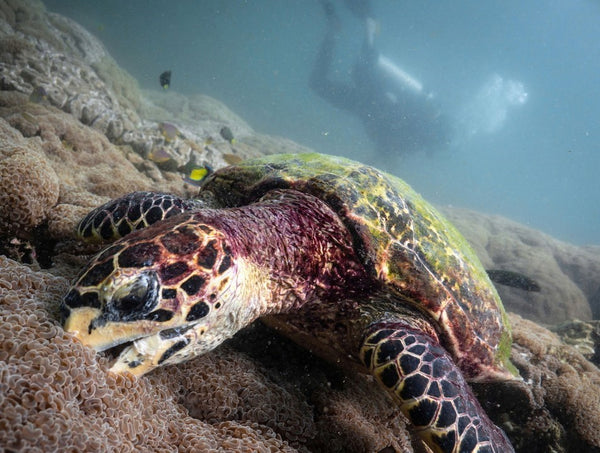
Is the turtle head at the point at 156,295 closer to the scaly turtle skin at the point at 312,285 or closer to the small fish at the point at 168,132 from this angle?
the scaly turtle skin at the point at 312,285

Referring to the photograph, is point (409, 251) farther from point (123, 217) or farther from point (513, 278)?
point (513, 278)

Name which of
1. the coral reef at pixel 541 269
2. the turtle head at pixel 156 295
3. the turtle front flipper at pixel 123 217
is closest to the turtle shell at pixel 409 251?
the turtle front flipper at pixel 123 217

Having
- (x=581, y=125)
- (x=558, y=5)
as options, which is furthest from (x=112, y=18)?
(x=581, y=125)

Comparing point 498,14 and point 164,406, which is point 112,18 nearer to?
point 498,14

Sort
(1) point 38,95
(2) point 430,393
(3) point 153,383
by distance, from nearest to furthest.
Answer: (3) point 153,383, (2) point 430,393, (1) point 38,95

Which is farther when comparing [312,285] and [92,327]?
[312,285]

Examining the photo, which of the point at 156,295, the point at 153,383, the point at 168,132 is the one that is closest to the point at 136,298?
the point at 156,295

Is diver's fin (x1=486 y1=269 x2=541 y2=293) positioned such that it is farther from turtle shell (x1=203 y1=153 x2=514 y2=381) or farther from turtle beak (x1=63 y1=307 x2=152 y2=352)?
turtle beak (x1=63 y1=307 x2=152 y2=352)
